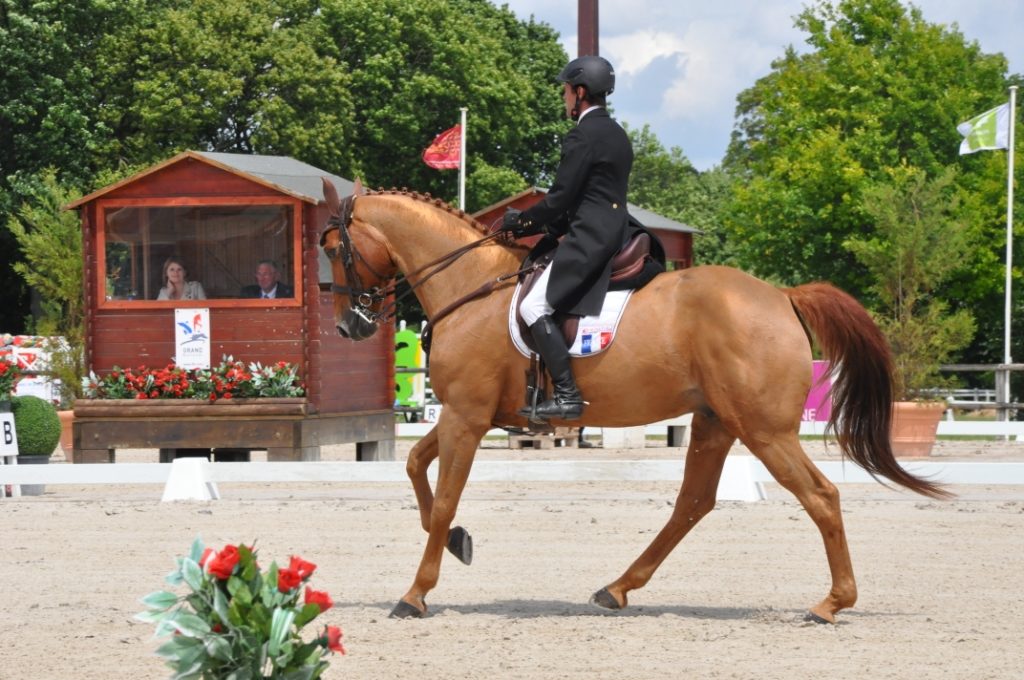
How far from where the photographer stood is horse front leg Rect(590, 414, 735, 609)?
7930 millimetres

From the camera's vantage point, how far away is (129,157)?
42.5 metres

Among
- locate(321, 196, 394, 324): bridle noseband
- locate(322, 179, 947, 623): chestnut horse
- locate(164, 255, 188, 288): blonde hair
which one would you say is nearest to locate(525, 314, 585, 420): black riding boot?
locate(322, 179, 947, 623): chestnut horse

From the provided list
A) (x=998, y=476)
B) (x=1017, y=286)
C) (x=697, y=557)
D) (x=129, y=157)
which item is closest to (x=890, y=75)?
(x=1017, y=286)

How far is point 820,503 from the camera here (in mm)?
7453

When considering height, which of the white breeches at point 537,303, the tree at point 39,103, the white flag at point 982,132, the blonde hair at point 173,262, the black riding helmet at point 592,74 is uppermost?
the tree at point 39,103

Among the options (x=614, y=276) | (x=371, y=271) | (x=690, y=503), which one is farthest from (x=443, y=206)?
(x=690, y=503)

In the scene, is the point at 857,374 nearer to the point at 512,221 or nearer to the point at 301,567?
the point at 512,221

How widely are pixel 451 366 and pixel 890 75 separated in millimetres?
35014

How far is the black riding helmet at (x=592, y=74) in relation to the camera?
7.90 m

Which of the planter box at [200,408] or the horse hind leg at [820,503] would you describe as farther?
the planter box at [200,408]

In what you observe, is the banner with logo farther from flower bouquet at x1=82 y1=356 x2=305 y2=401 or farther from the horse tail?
the horse tail

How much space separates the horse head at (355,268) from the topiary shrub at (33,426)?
7517 millimetres

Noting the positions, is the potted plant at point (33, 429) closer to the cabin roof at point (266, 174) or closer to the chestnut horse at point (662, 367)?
the cabin roof at point (266, 174)

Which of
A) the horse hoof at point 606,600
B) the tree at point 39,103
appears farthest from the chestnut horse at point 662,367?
the tree at point 39,103
